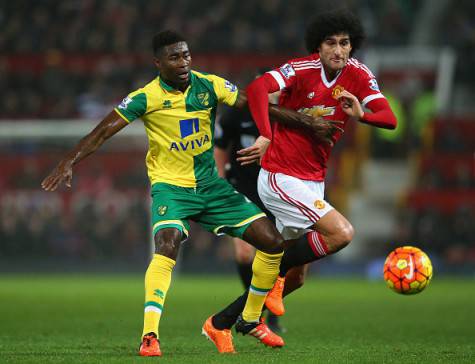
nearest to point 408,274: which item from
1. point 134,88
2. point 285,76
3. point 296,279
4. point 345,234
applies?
point 345,234

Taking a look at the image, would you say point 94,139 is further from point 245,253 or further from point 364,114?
point 245,253

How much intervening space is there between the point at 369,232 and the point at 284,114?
43.8 ft

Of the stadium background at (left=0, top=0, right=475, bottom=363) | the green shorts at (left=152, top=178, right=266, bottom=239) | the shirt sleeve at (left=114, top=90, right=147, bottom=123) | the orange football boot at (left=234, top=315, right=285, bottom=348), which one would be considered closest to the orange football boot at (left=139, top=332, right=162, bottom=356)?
the green shorts at (left=152, top=178, right=266, bottom=239)

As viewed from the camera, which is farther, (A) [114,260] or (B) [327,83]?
(A) [114,260]

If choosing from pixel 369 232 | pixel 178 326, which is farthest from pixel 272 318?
pixel 369 232

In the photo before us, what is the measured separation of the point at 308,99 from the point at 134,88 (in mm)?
13392

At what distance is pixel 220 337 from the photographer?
662cm

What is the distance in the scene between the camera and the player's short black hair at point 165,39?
21.4ft

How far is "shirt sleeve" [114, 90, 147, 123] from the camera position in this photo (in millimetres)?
6359

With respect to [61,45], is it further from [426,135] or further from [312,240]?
[312,240]

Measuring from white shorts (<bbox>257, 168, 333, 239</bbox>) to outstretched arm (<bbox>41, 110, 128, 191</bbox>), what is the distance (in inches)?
Result: 49.4

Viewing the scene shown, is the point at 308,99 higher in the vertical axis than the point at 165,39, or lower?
lower

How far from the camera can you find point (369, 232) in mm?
19734

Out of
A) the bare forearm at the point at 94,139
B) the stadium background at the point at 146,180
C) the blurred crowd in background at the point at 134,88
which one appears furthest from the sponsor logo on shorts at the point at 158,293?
the blurred crowd in background at the point at 134,88
